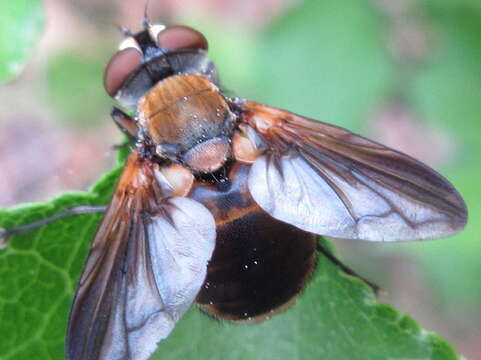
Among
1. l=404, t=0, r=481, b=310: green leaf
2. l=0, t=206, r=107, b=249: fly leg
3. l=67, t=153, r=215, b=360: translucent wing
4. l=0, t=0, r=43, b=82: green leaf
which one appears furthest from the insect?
l=404, t=0, r=481, b=310: green leaf

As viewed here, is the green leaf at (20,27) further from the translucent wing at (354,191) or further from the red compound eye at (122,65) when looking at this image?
the translucent wing at (354,191)

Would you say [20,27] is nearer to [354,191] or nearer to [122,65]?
[122,65]

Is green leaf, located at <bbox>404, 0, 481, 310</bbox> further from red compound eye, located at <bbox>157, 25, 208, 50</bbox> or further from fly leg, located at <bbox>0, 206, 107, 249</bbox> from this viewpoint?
fly leg, located at <bbox>0, 206, 107, 249</bbox>

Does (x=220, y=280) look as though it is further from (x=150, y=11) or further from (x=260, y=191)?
(x=150, y=11)

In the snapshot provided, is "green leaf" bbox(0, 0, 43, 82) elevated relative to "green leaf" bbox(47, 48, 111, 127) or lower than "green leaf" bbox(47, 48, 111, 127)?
elevated

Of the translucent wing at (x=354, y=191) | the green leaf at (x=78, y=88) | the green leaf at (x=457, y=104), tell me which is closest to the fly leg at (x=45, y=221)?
the translucent wing at (x=354, y=191)

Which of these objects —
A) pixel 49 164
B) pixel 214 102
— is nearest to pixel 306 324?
pixel 214 102

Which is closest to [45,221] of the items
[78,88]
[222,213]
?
[222,213]
